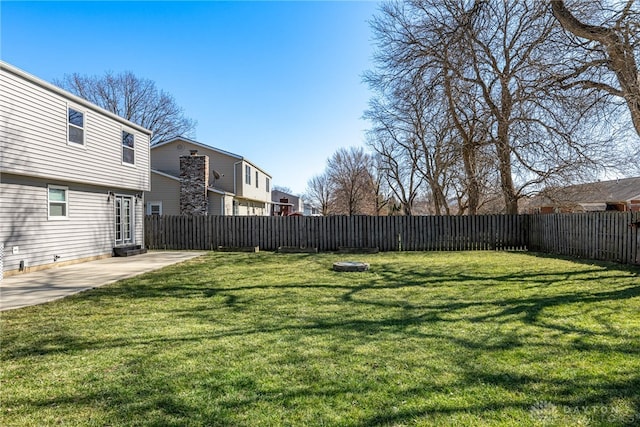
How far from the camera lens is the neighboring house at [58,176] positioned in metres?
8.13

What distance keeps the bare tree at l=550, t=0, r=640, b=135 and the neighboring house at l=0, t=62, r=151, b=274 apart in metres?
11.7

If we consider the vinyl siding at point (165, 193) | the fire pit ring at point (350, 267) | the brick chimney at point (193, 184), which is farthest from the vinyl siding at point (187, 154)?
the fire pit ring at point (350, 267)

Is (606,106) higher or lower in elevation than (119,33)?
lower

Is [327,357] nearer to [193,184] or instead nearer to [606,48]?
[606,48]

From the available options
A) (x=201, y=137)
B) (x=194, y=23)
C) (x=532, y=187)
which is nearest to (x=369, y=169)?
(x=201, y=137)

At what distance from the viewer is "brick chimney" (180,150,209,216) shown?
17.6m

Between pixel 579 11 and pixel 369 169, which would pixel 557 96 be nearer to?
pixel 579 11

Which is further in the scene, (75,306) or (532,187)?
(532,187)

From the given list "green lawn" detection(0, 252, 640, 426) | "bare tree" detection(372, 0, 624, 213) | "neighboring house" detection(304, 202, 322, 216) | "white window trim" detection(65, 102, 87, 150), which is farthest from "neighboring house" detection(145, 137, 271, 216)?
"neighboring house" detection(304, 202, 322, 216)

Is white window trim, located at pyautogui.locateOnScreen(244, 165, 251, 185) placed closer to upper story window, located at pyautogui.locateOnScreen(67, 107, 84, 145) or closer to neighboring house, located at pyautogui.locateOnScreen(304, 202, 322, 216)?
upper story window, located at pyautogui.locateOnScreen(67, 107, 84, 145)

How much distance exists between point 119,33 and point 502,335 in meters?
15.3

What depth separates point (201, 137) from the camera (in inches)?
1437

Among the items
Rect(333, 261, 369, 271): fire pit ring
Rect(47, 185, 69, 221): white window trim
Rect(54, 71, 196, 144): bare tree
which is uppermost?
Rect(54, 71, 196, 144): bare tree

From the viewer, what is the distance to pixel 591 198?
23.5 metres
